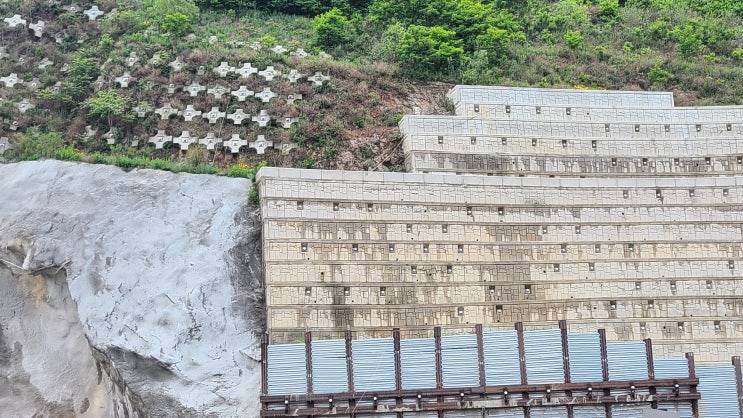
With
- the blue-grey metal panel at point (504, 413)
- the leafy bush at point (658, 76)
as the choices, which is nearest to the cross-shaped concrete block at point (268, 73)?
the leafy bush at point (658, 76)

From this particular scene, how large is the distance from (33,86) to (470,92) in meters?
15.3

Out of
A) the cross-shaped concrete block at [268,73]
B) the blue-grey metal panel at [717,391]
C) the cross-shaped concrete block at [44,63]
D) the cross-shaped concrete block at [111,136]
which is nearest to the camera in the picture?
the blue-grey metal panel at [717,391]

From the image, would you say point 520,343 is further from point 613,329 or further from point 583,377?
point 613,329

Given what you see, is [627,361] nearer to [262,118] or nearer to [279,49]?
[262,118]

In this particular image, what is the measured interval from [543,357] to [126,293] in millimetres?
11268

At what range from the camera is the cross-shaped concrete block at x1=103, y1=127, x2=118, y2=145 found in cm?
3491

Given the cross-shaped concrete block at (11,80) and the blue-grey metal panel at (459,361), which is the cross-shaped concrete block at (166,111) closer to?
the cross-shaped concrete block at (11,80)

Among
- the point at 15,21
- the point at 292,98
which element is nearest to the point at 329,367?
the point at 292,98

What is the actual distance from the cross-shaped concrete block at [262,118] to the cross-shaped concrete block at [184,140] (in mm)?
2123

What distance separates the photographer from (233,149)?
1348 inches

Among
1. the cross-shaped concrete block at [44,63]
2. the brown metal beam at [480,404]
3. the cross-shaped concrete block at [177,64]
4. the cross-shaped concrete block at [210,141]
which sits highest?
the cross-shaped concrete block at [44,63]

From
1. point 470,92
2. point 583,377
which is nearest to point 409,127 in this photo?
point 470,92

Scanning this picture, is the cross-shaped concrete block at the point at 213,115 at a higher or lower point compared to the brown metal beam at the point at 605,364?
higher

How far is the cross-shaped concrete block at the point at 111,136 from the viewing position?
34906mm
